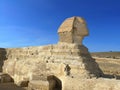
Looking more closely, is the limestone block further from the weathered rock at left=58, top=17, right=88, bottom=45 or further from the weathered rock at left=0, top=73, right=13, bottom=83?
the weathered rock at left=0, top=73, right=13, bottom=83

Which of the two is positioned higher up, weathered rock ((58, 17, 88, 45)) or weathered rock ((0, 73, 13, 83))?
weathered rock ((58, 17, 88, 45))

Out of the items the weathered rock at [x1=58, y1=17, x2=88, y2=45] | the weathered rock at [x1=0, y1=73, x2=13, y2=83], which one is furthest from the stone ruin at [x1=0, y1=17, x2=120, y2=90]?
the weathered rock at [x1=0, y1=73, x2=13, y2=83]

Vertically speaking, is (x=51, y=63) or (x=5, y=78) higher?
(x=51, y=63)

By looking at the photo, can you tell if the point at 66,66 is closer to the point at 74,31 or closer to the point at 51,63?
the point at 51,63

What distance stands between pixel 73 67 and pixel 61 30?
291 cm

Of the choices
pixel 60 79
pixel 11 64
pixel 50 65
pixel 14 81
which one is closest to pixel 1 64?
pixel 11 64

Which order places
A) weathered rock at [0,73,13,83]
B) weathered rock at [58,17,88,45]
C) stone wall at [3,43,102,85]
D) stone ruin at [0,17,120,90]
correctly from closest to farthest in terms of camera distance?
1. stone ruin at [0,17,120,90]
2. stone wall at [3,43,102,85]
3. weathered rock at [58,17,88,45]
4. weathered rock at [0,73,13,83]

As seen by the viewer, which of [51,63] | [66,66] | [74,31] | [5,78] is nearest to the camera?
[66,66]

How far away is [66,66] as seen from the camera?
11.6 meters

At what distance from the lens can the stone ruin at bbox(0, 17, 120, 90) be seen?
10.4 metres

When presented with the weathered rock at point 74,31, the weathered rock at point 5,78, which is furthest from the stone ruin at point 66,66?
the weathered rock at point 5,78

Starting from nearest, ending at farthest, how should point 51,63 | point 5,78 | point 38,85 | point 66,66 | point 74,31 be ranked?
point 66,66
point 38,85
point 74,31
point 51,63
point 5,78

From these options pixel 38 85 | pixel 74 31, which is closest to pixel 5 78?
pixel 38 85

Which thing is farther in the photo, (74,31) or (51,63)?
(51,63)
